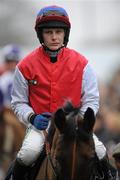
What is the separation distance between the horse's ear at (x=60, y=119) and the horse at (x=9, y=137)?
8592mm

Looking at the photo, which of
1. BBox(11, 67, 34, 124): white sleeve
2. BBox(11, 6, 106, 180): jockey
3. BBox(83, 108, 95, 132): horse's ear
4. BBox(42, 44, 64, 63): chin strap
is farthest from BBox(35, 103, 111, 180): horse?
BBox(42, 44, 64, 63): chin strap

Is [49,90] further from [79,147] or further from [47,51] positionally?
[79,147]

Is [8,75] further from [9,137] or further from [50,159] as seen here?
[50,159]

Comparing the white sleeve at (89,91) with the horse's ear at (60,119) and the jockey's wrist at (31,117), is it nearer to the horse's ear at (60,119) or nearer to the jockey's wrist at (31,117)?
the jockey's wrist at (31,117)

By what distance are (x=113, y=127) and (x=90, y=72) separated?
28.2ft

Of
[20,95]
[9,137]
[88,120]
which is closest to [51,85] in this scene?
[20,95]

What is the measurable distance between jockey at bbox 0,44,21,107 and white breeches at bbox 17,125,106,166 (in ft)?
25.4

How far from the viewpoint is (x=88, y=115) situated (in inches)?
409

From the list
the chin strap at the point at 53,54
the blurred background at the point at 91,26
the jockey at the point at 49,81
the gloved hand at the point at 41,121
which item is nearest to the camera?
the gloved hand at the point at 41,121

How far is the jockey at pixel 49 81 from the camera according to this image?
11320 millimetres

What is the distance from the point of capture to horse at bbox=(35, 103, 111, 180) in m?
10.1

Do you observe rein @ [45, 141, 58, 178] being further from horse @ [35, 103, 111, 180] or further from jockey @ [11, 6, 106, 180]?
jockey @ [11, 6, 106, 180]

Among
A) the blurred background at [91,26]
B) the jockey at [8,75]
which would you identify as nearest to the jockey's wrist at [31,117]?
the jockey at [8,75]

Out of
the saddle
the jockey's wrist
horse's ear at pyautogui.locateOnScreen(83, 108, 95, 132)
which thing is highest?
horse's ear at pyautogui.locateOnScreen(83, 108, 95, 132)
